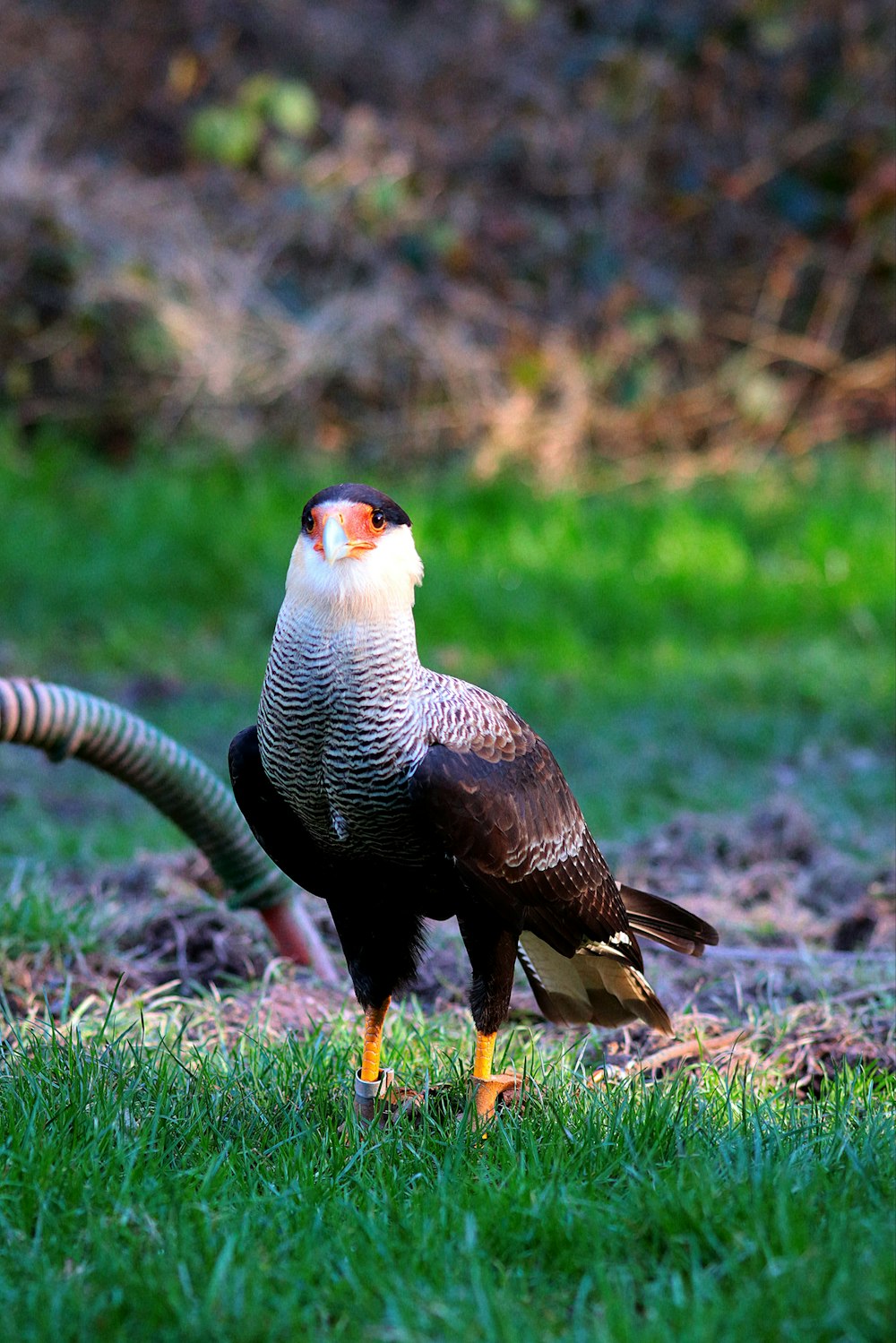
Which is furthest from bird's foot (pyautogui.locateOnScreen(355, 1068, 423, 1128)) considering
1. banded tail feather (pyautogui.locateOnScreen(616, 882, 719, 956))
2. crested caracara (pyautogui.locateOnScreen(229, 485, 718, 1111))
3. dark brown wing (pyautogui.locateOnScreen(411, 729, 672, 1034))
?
banded tail feather (pyautogui.locateOnScreen(616, 882, 719, 956))

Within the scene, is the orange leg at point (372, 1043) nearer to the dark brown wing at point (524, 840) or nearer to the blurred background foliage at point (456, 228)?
the dark brown wing at point (524, 840)

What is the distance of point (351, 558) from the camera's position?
2.76m

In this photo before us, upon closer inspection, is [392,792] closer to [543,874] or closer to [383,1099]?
[543,874]

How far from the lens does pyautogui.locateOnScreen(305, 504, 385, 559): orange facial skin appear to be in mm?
2777

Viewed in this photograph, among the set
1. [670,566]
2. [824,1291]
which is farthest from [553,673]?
[824,1291]

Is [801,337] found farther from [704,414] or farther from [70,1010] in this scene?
[70,1010]

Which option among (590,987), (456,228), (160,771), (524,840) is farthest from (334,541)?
(456,228)

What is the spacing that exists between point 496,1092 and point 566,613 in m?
5.19

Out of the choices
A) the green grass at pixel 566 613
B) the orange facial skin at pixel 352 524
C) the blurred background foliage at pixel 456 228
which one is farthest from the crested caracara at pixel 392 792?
the blurred background foliage at pixel 456 228

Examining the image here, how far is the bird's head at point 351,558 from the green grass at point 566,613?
2.70 meters

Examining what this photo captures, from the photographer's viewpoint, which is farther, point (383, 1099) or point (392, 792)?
point (383, 1099)

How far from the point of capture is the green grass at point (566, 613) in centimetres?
614

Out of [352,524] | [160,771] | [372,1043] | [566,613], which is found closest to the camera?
[352,524]

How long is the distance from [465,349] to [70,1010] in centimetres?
746
